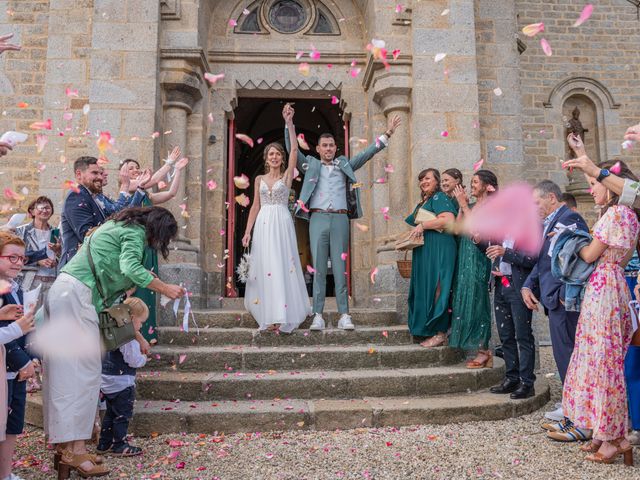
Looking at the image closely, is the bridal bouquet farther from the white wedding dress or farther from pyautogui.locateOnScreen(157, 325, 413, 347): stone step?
pyautogui.locateOnScreen(157, 325, 413, 347): stone step

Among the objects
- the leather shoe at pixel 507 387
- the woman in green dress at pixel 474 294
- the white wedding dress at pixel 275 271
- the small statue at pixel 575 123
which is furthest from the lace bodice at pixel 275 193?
the small statue at pixel 575 123

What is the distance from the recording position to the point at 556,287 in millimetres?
4059

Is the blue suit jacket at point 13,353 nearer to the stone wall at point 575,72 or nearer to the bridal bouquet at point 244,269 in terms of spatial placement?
the bridal bouquet at point 244,269

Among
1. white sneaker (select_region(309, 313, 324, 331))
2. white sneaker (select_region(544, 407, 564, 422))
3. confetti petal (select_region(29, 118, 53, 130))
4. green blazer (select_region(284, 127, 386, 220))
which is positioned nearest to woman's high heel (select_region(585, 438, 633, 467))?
white sneaker (select_region(544, 407, 564, 422))

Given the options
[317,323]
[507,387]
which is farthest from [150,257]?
[507,387]

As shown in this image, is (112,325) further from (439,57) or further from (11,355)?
(439,57)

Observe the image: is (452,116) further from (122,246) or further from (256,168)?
(256,168)

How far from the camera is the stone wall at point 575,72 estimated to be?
13.0 metres

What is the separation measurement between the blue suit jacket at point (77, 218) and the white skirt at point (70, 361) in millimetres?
774

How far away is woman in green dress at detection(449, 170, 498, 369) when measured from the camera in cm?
516

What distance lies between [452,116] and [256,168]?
9139mm

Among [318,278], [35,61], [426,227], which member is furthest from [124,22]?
[426,227]

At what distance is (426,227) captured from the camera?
5.41 metres

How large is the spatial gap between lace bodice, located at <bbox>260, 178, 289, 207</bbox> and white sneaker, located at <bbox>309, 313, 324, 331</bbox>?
1.18 m
